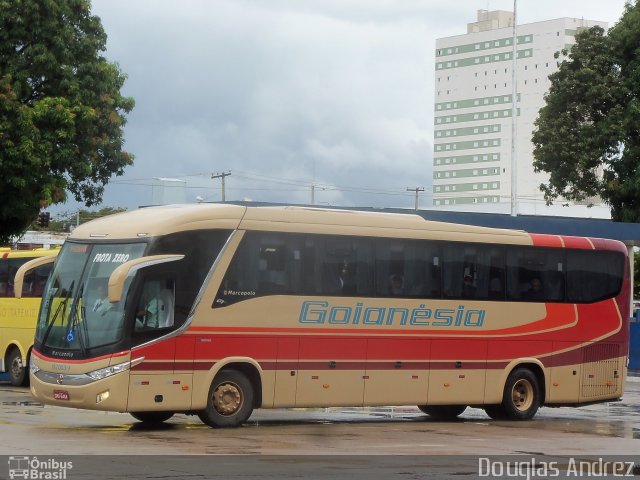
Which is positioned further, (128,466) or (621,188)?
(621,188)

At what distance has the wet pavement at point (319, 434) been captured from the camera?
52.2 feet

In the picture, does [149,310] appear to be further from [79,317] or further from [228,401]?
[228,401]

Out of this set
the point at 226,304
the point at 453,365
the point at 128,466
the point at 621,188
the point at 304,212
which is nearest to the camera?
the point at 128,466

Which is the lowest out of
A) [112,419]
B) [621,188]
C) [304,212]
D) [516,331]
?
[112,419]

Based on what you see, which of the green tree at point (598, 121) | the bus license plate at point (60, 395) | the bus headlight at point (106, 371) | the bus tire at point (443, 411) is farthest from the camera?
the green tree at point (598, 121)

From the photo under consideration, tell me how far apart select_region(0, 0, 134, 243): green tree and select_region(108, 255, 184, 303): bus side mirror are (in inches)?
795

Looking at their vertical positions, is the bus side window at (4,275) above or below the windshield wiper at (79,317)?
above

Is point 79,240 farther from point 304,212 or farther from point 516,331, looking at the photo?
→ point 516,331

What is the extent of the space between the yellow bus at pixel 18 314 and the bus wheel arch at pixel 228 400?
37.0 feet

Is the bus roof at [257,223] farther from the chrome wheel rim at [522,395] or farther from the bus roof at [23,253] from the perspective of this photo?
the bus roof at [23,253]

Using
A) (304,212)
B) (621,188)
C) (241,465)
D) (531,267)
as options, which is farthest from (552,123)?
(241,465)

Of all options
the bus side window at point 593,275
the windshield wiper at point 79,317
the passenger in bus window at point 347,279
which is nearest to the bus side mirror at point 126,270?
the windshield wiper at point 79,317

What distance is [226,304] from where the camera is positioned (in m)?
19.6

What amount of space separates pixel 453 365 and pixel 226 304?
4887mm
